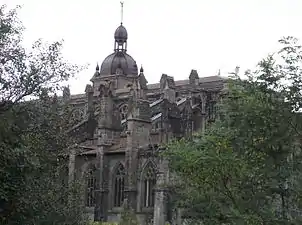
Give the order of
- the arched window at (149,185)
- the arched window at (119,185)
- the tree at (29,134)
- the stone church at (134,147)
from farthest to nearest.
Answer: the arched window at (119,185) → the arched window at (149,185) → the stone church at (134,147) → the tree at (29,134)

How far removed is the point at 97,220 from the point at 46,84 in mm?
32413

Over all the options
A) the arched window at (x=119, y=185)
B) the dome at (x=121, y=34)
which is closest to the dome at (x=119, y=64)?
the dome at (x=121, y=34)

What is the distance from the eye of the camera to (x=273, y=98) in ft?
61.2

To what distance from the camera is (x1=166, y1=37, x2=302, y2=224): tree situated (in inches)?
708

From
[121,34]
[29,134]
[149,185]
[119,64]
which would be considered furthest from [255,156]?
[121,34]

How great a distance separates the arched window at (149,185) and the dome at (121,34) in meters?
33.1

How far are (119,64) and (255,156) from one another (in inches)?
2267

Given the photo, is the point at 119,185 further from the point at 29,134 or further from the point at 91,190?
the point at 29,134

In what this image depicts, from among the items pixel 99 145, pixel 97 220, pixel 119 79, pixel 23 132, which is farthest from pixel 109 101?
pixel 23 132

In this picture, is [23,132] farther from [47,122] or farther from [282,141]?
[282,141]

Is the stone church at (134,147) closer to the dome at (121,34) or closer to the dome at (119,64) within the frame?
the dome at (119,64)

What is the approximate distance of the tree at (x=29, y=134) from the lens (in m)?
15.7

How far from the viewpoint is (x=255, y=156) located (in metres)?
18.9

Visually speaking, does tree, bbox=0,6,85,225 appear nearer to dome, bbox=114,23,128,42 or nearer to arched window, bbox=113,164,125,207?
arched window, bbox=113,164,125,207
